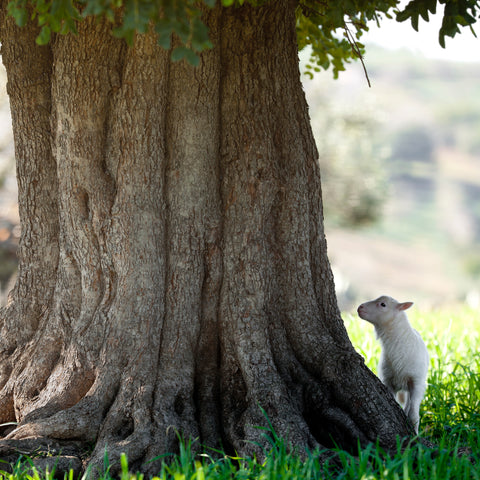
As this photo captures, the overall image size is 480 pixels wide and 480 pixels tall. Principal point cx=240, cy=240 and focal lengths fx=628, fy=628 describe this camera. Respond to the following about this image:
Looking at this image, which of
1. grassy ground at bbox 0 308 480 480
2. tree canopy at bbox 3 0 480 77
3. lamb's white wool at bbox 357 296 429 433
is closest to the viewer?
tree canopy at bbox 3 0 480 77

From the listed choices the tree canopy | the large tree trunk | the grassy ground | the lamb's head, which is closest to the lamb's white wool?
the lamb's head

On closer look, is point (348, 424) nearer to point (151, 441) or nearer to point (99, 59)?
point (151, 441)

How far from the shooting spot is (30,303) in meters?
3.94

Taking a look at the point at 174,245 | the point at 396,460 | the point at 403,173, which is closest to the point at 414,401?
the point at 396,460

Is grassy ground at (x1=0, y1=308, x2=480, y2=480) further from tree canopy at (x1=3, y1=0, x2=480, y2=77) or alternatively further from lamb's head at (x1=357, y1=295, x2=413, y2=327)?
tree canopy at (x1=3, y1=0, x2=480, y2=77)

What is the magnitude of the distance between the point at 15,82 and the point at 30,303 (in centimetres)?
137

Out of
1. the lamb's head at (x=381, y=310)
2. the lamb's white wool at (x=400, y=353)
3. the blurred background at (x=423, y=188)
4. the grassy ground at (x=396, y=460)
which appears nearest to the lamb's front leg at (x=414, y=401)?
the lamb's white wool at (x=400, y=353)

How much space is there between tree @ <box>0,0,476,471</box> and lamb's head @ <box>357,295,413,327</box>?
0.53 m

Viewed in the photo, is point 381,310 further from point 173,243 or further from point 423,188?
point 423,188

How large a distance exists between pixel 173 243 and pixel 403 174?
55.4 metres

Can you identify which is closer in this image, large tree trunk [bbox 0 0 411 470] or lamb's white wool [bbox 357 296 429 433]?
large tree trunk [bbox 0 0 411 470]

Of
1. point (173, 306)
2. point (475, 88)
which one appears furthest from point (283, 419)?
point (475, 88)

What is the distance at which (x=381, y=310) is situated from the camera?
14.4ft

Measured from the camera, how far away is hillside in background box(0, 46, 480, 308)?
59.2 ft
